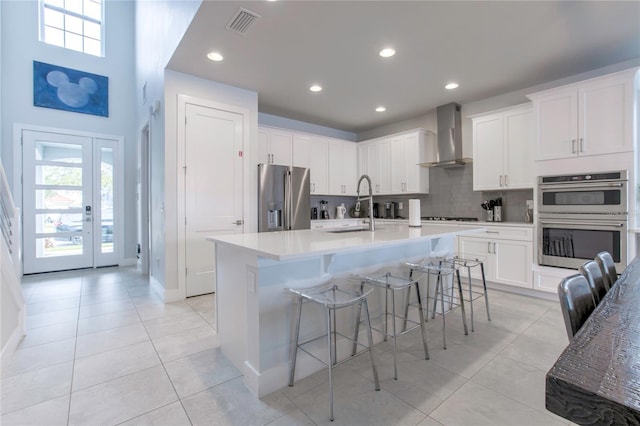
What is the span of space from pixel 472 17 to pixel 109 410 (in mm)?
Answer: 3774

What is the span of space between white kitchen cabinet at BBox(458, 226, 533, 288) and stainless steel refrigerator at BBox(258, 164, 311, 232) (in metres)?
2.51

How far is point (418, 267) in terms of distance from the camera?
95.2 inches

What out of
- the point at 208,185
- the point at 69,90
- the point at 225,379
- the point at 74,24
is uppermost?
the point at 74,24

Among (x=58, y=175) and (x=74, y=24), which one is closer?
(x=58, y=175)

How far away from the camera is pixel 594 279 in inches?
54.7

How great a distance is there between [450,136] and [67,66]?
653 cm

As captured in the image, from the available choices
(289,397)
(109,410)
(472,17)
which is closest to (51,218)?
(109,410)

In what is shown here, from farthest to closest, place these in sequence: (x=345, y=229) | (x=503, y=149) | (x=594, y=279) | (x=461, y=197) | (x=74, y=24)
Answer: (x=74, y=24)
(x=461, y=197)
(x=503, y=149)
(x=345, y=229)
(x=594, y=279)

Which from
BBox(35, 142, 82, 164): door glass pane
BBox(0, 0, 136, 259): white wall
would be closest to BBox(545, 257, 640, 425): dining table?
BBox(0, 0, 136, 259): white wall

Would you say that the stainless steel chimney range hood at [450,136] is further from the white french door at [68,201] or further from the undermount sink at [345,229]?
the white french door at [68,201]

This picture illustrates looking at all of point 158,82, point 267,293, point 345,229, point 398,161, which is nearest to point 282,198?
point 345,229

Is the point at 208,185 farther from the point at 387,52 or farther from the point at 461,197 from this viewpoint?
the point at 461,197

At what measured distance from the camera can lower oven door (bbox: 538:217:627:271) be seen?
3.03 meters

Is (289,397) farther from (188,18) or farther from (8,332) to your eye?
(188,18)
